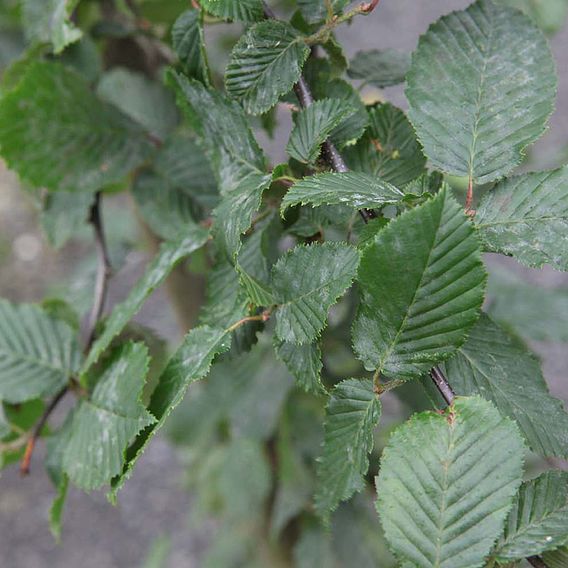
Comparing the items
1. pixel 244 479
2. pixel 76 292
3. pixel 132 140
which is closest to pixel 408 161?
pixel 132 140

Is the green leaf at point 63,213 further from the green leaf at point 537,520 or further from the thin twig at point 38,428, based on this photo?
the green leaf at point 537,520

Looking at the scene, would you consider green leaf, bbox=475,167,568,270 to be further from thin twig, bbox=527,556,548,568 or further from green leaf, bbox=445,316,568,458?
thin twig, bbox=527,556,548,568

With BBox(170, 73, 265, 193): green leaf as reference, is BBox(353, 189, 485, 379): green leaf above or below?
below

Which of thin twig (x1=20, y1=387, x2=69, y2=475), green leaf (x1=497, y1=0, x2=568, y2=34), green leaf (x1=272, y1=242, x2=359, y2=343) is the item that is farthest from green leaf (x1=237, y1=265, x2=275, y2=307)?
green leaf (x1=497, y1=0, x2=568, y2=34)

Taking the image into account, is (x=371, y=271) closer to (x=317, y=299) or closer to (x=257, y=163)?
(x=317, y=299)

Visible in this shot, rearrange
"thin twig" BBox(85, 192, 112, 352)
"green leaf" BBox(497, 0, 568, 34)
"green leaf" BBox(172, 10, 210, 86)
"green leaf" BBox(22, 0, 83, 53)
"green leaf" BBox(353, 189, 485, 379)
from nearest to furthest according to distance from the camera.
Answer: "green leaf" BBox(353, 189, 485, 379) < "green leaf" BBox(172, 10, 210, 86) < "green leaf" BBox(22, 0, 83, 53) < "thin twig" BBox(85, 192, 112, 352) < "green leaf" BBox(497, 0, 568, 34)

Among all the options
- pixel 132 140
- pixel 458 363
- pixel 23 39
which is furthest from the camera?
pixel 23 39
